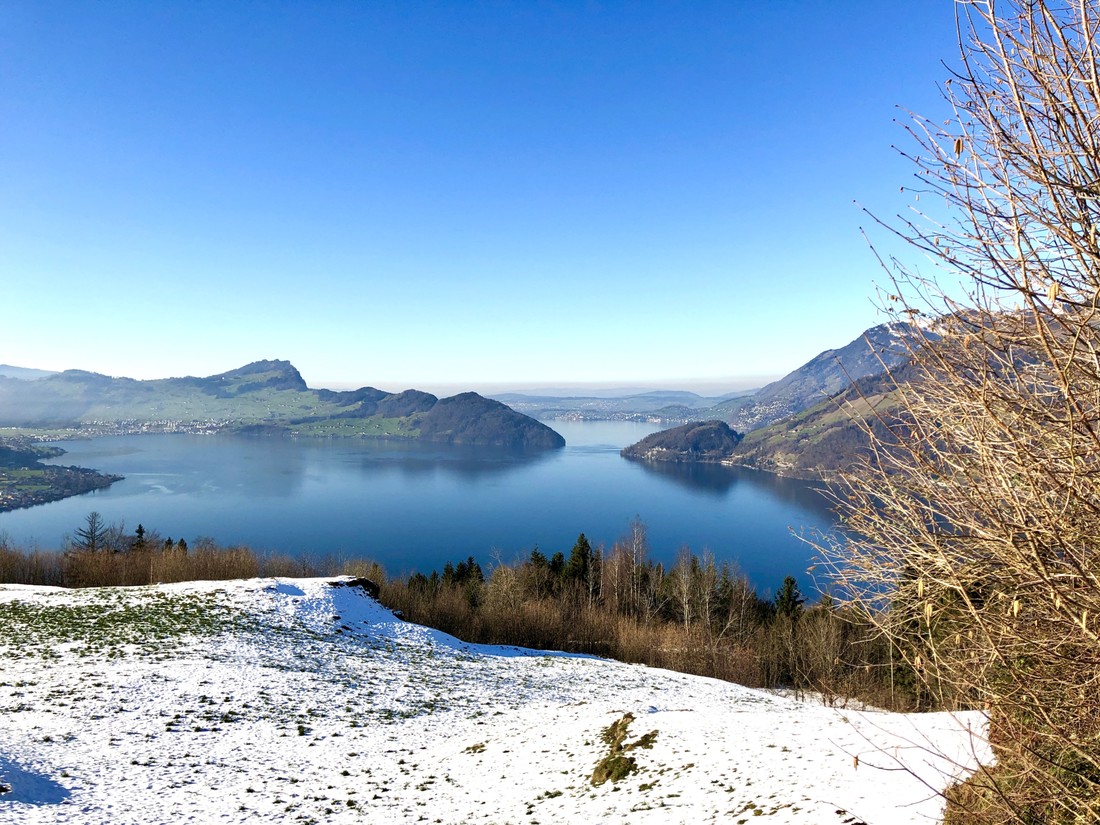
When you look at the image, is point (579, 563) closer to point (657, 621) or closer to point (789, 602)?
point (657, 621)

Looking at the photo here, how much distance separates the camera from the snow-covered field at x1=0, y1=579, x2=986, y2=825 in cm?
858

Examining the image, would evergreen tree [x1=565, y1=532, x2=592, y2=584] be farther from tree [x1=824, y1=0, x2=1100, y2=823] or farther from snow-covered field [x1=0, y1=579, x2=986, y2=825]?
tree [x1=824, y1=0, x2=1100, y2=823]

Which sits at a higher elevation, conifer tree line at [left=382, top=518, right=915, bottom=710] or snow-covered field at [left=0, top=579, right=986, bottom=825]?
snow-covered field at [left=0, top=579, right=986, bottom=825]

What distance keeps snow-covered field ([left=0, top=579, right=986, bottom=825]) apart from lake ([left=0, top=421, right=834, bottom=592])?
34905 mm

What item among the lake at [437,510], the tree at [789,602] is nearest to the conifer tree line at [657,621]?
the tree at [789,602]

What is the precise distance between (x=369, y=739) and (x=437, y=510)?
9704cm

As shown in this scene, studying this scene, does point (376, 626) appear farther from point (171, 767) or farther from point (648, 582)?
point (648, 582)

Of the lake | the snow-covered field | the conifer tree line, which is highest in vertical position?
the snow-covered field

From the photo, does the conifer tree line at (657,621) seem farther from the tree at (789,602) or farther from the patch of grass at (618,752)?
the patch of grass at (618,752)

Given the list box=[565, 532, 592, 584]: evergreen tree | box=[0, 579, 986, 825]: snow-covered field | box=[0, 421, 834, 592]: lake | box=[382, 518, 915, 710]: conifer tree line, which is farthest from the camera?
box=[0, 421, 834, 592]: lake

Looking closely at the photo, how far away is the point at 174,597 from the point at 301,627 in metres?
6.28

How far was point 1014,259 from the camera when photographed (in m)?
3.67

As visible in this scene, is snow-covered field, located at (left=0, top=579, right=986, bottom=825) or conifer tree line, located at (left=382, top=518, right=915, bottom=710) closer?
snow-covered field, located at (left=0, top=579, right=986, bottom=825)

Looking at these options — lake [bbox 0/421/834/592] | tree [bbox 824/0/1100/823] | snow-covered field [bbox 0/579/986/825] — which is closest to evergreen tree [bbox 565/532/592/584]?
lake [bbox 0/421/834/592]
